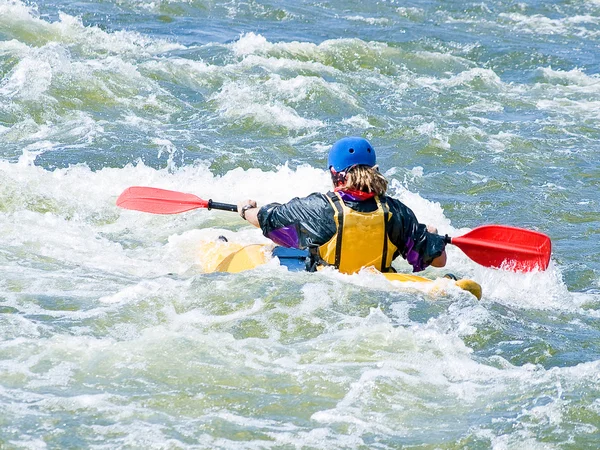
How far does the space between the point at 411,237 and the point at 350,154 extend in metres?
0.64

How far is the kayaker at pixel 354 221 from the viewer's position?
605 centimetres

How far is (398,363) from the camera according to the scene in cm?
514

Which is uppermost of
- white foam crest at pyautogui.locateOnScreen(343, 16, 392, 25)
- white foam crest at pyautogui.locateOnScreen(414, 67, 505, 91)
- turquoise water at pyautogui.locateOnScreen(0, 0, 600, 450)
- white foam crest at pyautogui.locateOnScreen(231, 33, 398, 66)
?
white foam crest at pyautogui.locateOnScreen(343, 16, 392, 25)

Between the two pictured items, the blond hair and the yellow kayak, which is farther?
the yellow kayak

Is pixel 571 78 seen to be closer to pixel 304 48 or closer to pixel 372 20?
pixel 304 48

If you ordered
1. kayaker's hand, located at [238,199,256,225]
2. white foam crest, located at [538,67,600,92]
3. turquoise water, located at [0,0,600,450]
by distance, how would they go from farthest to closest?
white foam crest, located at [538,67,600,92] → kayaker's hand, located at [238,199,256,225] → turquoise water, located at [0,0,600,450]

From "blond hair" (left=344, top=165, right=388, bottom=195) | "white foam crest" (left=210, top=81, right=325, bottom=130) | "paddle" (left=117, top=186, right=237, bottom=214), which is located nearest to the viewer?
"blond hair" (left=344, top=165, right=388, bottom=195)

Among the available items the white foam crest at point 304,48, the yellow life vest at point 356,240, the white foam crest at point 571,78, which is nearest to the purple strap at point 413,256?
the yellow life vest at point 356,240

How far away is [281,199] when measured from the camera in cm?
920

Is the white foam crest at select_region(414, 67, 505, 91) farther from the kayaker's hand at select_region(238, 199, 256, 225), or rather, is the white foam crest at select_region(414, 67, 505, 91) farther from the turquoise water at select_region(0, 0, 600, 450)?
the kayaker's hand at select_region(238, 199, 256, 225)

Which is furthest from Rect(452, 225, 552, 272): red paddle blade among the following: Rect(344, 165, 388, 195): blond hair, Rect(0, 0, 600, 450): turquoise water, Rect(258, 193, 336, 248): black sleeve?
Rect(258, 193, 336, 248): black sleeve

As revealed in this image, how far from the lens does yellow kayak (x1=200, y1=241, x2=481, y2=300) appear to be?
20.3ft

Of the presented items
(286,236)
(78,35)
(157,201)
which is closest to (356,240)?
(286,236)

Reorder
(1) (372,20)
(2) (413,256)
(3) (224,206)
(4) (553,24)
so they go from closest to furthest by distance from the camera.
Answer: (2) (413,256) → (3) (224,206) → (1) (372,20) → (4) (553,24)
